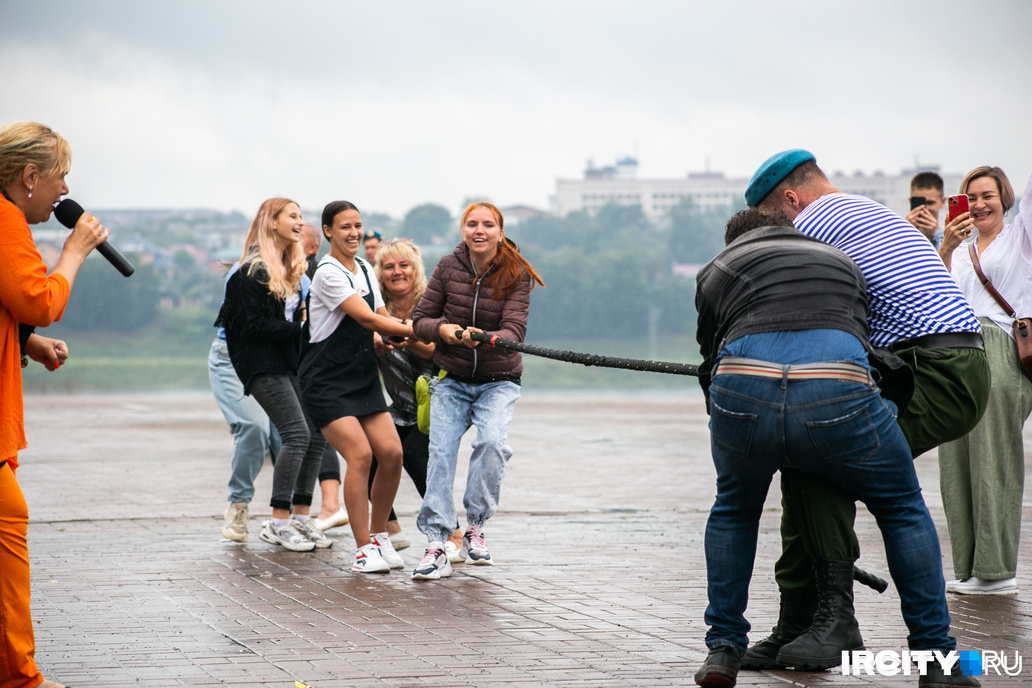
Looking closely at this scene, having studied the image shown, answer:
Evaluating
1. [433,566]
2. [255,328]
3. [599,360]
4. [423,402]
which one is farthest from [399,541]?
[599,360]

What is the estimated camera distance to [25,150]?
3670 mm

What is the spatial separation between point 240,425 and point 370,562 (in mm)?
1678

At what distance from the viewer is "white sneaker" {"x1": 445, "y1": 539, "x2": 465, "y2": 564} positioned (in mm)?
6451

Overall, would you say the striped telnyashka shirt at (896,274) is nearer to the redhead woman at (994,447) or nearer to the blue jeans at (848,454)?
the blue jeans at (848,454)

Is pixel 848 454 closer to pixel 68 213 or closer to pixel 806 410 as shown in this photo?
pixel 806 410

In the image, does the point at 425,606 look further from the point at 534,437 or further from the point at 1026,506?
the point at 534,437

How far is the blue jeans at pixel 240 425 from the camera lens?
287 inches

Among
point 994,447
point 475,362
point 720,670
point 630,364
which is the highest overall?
point 630,364

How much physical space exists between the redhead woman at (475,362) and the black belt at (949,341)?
256cm

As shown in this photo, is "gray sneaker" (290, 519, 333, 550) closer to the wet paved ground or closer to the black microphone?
the wet paved ground

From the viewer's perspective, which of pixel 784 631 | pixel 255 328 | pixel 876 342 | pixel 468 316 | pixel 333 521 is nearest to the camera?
pixel 876 342

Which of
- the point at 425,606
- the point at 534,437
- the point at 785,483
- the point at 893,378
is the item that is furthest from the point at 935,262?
the point at 534,437

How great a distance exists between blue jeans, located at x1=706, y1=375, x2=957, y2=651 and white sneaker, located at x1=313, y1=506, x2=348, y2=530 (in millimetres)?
4242

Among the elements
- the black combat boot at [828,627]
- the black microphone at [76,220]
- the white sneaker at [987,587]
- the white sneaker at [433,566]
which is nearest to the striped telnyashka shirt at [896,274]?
the black combat boot at [828,627]
